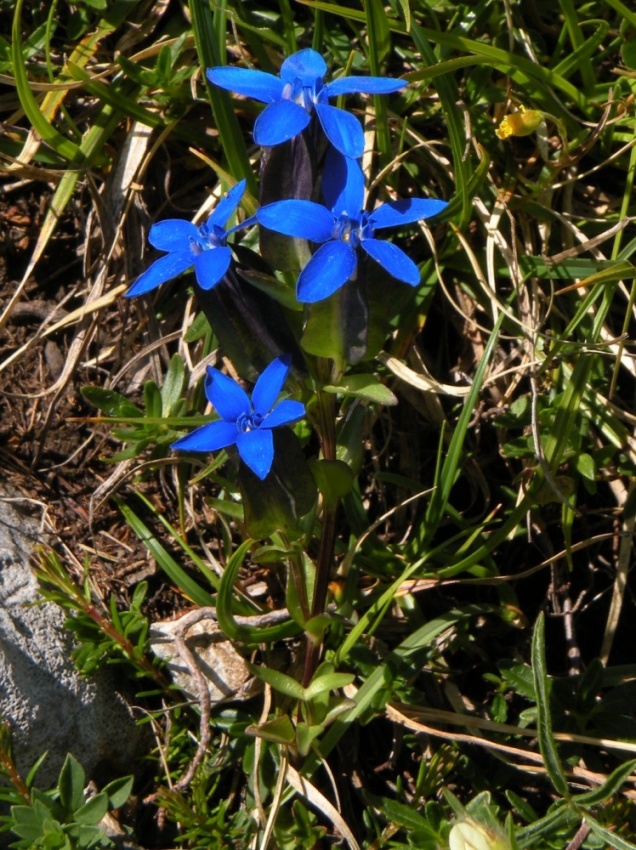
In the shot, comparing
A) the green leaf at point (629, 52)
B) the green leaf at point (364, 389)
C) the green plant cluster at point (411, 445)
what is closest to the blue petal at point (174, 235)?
the green leaf at point (364, 389)

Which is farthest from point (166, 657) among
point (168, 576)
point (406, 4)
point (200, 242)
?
point (406, 4)

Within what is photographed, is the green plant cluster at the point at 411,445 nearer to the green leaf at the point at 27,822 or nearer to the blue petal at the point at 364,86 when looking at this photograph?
the green leaf at the point at 27,822

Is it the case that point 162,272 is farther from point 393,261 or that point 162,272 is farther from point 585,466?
point 585,466

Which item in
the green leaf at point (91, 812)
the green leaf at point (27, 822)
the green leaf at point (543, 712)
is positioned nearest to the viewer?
the green leaf at point (543, 712)

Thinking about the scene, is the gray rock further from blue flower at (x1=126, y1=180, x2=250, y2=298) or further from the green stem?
blue flower at (x1=126, y1=180, x2=250, y2=298)

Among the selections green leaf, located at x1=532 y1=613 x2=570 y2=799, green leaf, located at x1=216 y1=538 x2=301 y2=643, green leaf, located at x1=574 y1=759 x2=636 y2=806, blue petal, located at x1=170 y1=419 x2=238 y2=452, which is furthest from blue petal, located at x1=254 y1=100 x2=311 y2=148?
green leaf, located at x1=574 y1=759 x2=636 y2=806

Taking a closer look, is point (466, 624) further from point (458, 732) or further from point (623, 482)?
point (623, 482)
